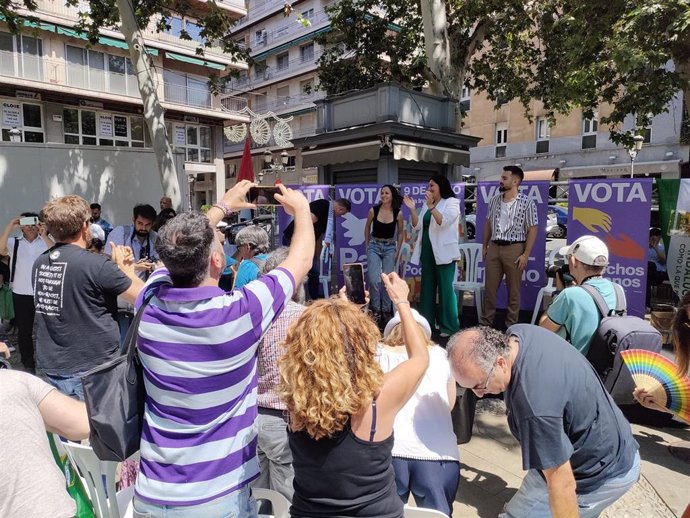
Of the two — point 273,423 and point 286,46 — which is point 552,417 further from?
point 286,46

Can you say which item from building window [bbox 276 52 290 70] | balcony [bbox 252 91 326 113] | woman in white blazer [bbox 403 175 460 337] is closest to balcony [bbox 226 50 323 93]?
building window [bbox 276 52 290 70]

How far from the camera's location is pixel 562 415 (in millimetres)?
1807

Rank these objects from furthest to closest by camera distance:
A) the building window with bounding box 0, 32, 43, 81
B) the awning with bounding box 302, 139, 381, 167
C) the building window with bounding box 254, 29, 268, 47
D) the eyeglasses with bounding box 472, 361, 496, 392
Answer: the building window with bounding box 254, 29, 268, 47 < the building window with bounding box 0, 32, 43, 81 < the awning with bounding box 302, 139, 381, 167 < the eyeglasses with bounding box 472, 361, 496, 392

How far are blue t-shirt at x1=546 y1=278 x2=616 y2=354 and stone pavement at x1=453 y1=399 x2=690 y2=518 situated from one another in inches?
37.6

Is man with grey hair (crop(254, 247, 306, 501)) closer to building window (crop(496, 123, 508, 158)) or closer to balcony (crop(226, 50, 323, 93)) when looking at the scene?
building window (crop(496, 123, 508, 158))

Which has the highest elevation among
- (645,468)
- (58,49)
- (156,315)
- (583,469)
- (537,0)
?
(58,49)

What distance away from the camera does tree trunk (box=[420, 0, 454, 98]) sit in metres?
9.38

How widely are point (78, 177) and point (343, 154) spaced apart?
476 cm

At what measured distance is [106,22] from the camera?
34.4 ft

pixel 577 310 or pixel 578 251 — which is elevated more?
pixel 578 251

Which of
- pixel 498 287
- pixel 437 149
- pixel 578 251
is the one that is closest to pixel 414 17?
pixel 437 149

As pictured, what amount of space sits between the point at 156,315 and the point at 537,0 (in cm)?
1391

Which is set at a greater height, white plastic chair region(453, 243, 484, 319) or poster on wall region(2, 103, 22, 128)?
poster on wall region(2, 103, 22, 128)

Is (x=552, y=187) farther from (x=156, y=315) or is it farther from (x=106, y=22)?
(x=106, y=22)
